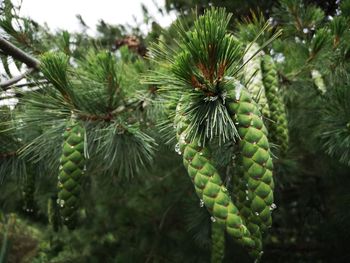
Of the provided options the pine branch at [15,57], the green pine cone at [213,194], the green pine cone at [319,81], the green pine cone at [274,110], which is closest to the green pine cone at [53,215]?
the pine branch at [15,57]

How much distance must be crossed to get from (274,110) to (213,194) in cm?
66

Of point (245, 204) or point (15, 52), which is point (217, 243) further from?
point (15, 52)

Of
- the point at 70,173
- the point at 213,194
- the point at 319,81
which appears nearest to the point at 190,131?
the point at 213,194

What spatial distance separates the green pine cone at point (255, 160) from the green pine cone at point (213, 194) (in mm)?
46

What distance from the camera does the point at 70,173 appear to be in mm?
1092

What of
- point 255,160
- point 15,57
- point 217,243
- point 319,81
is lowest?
point 217,243

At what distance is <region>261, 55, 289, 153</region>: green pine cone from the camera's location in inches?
50.8

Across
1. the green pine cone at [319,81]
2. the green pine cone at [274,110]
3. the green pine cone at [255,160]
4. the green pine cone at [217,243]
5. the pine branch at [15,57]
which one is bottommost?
the green pine cone at [217,243]

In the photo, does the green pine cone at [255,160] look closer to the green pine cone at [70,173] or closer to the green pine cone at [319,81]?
the green pine cone at [70,173]

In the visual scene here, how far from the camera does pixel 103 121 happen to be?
1443 millimetres

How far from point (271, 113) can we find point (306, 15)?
78cm

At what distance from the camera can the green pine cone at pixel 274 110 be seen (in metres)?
1.29

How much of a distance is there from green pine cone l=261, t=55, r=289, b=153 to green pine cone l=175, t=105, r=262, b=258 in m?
0.48

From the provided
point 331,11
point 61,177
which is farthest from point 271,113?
point 331,11
